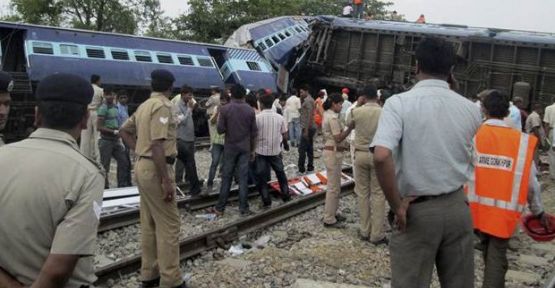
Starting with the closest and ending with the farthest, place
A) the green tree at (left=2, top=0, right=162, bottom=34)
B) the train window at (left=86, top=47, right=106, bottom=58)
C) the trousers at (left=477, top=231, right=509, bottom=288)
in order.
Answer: the trousers at (left=477, top=231, right=509, bottom=288)
the train window at (left=86, top=47, right=106, bottom=58)
the green tree at (left=2, top=0, right=162, bottom=34)

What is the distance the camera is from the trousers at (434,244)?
2.87 metres

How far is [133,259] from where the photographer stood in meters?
5.30

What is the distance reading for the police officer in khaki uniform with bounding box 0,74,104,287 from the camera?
193 centimetres

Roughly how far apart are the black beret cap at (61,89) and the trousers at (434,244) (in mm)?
1763

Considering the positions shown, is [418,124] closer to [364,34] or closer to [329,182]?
[329,182]

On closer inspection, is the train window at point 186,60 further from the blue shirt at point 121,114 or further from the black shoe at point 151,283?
the black shoe at point 151,283

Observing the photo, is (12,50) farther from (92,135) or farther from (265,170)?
(265,170)

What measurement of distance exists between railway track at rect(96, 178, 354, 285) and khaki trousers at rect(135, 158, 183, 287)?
0.49 m

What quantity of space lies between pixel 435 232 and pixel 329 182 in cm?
447

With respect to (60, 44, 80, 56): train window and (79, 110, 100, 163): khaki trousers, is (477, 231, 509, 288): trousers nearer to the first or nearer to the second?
(79, 110, 100, 163): khaki trousers

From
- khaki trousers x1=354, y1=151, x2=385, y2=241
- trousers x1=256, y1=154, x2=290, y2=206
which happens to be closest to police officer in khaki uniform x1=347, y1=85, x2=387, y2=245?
khaki trousers x1=354, y1=151, x2=385, y2=241

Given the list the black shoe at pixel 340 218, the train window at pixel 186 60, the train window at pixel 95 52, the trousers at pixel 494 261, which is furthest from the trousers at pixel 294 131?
the trousers at pixel 494 261

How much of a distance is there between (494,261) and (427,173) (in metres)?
1.57

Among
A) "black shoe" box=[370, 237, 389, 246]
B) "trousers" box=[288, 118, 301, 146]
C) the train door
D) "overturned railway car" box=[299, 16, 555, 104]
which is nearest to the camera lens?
"black shoe" box=[370, 237, 389, 246]
